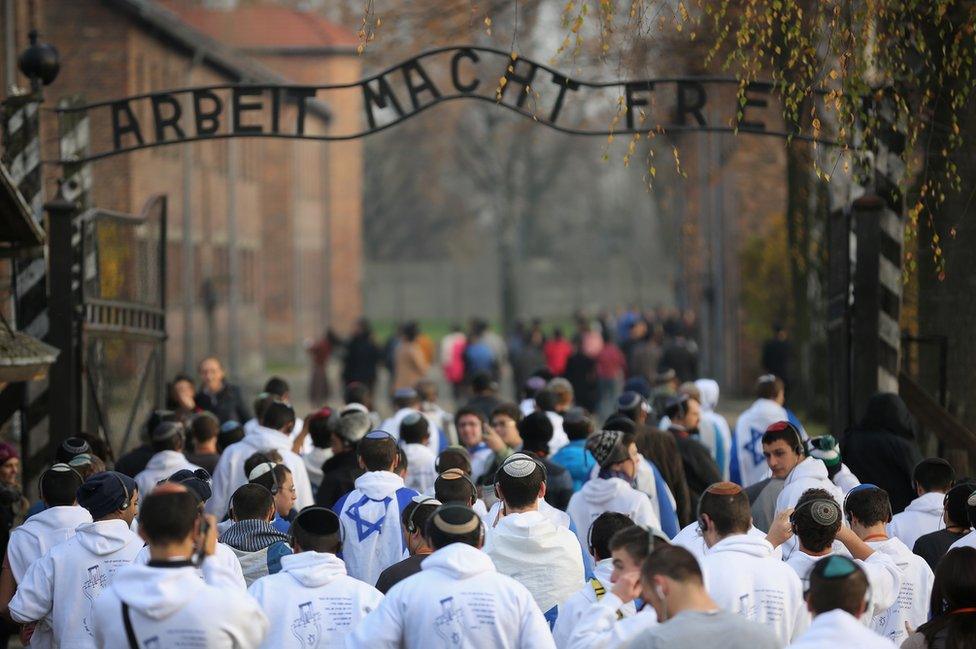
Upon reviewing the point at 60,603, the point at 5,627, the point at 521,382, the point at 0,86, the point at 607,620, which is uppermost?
the point at 0,86

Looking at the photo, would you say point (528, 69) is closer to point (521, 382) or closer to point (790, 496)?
point (790, 496)

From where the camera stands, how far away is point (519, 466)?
7250 millimetres

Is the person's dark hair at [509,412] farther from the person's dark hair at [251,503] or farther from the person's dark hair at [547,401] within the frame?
the person's dark hair at [251,503]

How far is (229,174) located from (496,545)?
32.8 m

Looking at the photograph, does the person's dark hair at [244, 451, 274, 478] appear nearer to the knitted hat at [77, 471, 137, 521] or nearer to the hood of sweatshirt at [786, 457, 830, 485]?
the knitted hat at [77, 471, 137, 521]

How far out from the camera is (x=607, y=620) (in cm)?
551

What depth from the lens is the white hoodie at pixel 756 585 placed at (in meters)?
6.09

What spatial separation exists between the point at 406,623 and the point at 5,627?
399 centimetres

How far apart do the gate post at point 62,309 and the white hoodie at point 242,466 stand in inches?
82.3

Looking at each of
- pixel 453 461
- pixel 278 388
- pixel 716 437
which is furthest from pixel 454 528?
pixel 278 388

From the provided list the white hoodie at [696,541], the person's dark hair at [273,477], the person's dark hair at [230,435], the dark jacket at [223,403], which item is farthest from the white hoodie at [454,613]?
the dark jacket at [223,403]

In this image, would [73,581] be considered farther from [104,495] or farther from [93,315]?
[93,315]

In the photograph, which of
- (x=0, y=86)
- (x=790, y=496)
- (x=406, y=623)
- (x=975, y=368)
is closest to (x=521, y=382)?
(x=0, y=86)

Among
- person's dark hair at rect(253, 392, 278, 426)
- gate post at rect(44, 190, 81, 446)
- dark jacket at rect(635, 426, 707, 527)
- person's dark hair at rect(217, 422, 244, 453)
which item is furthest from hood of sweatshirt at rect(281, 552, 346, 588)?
gate post at rect(44, 190, 81, 446)
